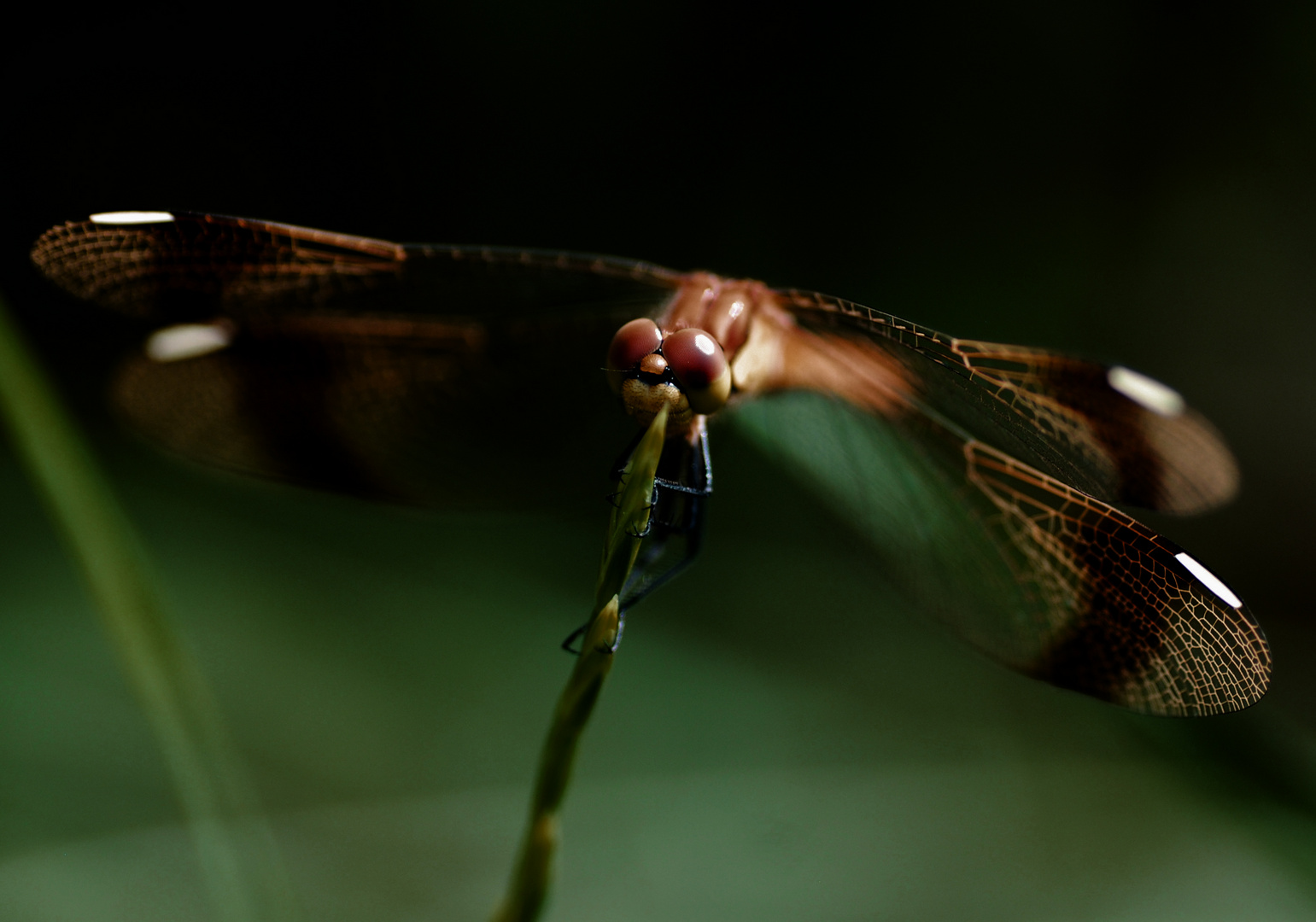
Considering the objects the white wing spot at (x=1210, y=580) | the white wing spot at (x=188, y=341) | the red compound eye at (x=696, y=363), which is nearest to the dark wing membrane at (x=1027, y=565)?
the white wing spot at (x=1210, y=580)

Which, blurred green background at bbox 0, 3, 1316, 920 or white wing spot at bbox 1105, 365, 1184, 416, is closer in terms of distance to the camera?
white wing spot at bbox 1105, 365, 1184, 416

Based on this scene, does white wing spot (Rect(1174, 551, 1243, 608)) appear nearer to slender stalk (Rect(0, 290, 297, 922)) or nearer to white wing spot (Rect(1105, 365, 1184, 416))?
white wing spot (Rect(1105, 365, 1184, 416))

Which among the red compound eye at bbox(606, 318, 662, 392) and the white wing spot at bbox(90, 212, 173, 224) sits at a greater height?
the white wing spot at bbox(90, 212, 173, 224)

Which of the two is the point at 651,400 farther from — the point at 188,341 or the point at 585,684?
the point at 188,341

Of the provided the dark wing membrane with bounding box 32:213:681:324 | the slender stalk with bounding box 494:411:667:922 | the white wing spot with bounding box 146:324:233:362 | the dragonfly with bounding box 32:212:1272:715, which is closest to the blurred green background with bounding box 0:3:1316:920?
the dragonfly with bounding box 32:212:1272:715

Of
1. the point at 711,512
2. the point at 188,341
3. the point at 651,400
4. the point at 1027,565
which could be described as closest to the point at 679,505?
the point at 651,400

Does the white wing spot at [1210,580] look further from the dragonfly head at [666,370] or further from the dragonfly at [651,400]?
the dragonfly head at [666,370]

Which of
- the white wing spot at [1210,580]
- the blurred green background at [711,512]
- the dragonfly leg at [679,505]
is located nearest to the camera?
the white wing spot at [1210,580]
